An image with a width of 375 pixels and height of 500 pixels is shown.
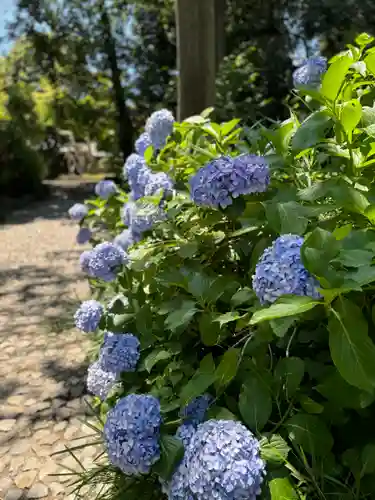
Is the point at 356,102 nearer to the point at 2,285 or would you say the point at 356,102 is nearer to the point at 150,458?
the point at 150,458

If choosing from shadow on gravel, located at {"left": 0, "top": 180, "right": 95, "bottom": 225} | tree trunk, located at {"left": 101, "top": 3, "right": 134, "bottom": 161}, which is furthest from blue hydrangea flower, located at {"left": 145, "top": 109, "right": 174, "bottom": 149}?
tree trunk, located at {"left": 101, "top": 3, "right": 134, "bottom": 161}

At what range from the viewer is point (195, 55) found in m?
4.35

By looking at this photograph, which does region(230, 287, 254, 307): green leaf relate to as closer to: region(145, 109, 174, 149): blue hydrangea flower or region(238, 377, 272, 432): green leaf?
region(238, 377, 272, 432): green leaf

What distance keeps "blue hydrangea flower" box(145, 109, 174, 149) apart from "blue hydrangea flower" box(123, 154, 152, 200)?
106mm

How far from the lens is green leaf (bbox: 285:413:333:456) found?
1.15 meters

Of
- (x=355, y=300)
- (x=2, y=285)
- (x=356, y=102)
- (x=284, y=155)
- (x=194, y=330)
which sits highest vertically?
(x=356, y=102)

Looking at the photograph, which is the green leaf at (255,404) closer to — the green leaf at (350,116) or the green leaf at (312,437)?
the green leaf at (312,437)

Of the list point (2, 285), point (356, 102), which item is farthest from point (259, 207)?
point (2, 285)

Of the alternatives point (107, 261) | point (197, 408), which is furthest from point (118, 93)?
point (197, 408)

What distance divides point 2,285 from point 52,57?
990cm

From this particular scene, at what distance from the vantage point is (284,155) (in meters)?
1.55

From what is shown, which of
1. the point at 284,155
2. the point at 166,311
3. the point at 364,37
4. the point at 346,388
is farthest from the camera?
the point at 364,37

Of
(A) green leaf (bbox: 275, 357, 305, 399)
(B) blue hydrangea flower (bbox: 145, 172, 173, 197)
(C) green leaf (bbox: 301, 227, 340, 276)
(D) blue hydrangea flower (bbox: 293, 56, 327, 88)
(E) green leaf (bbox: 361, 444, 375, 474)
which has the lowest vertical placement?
(E) green leaf (bbox: 361, 444, 375, 474)

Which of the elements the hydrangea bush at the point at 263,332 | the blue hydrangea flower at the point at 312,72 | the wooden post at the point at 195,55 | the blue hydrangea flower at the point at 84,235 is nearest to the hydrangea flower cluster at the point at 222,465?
the hydrangea bush at the point at 263,332
